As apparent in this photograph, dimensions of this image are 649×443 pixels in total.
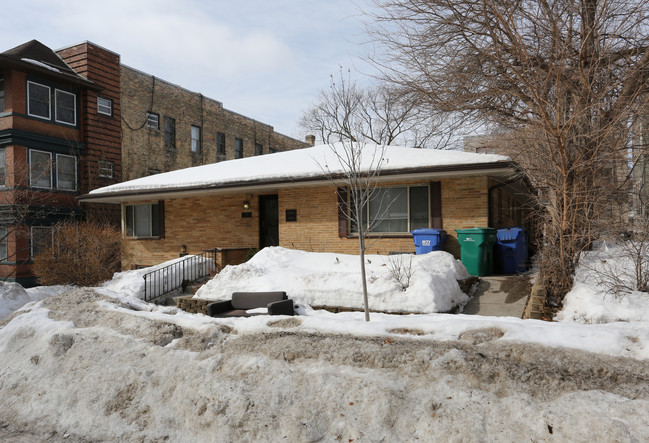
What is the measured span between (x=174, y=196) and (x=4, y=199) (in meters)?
7.58

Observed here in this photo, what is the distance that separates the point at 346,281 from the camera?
8.87 metres

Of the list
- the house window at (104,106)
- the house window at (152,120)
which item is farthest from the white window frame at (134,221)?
the house window at (152,120)

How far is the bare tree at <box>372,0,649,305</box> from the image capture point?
24.0ft

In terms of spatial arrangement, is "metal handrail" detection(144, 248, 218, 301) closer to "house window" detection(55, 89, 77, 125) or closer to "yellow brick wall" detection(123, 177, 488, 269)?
"yellow brick wall" detection(123, 177, 488, 269)

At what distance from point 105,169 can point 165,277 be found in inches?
431

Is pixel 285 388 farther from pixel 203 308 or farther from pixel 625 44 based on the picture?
pixel 625 44

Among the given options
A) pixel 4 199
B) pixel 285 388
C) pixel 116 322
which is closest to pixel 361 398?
pixel 285 388

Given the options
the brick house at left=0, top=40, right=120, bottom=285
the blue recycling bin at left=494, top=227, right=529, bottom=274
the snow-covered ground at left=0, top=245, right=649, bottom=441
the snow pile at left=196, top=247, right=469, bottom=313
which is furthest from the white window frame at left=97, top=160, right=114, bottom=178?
the blue recycling bin at left=494, top=227, right=529, bottom=274

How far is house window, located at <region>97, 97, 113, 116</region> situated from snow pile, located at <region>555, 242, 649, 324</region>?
20747 millimetres

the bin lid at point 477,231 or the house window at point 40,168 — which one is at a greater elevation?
the house window at point 40,168

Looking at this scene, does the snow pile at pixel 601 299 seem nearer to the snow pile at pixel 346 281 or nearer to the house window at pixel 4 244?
the snow pile at pixel 346 281

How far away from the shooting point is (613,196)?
330 inches

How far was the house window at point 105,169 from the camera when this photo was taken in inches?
804

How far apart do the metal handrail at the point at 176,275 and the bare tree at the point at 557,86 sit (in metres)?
7.89
